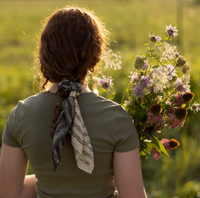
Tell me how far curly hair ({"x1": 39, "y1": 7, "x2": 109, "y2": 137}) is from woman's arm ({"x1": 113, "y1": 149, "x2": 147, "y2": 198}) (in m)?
0.34

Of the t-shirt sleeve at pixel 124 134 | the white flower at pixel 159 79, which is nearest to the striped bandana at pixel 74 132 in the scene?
the t-shirt sleeve at pixel 124 134

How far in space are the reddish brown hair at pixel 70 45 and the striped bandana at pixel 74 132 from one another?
0.29ft

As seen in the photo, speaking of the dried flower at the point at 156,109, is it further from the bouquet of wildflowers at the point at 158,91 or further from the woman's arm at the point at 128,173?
the woman's arm at the point at 128,173

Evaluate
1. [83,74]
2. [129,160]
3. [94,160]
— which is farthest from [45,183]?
[83,74]

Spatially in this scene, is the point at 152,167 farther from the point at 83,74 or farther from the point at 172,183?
the point at 83,74

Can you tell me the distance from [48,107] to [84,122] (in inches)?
7.1

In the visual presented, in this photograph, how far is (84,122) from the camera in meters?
1.24

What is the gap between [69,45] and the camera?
1.23 metres

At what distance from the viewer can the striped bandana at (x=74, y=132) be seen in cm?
118

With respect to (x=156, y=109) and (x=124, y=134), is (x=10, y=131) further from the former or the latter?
(x=156, y=109)

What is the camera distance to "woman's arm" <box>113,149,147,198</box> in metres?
1.26

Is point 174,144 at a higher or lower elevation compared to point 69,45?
lower

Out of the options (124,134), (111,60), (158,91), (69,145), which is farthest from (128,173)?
(111,60)

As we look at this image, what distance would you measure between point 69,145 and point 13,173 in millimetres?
374
